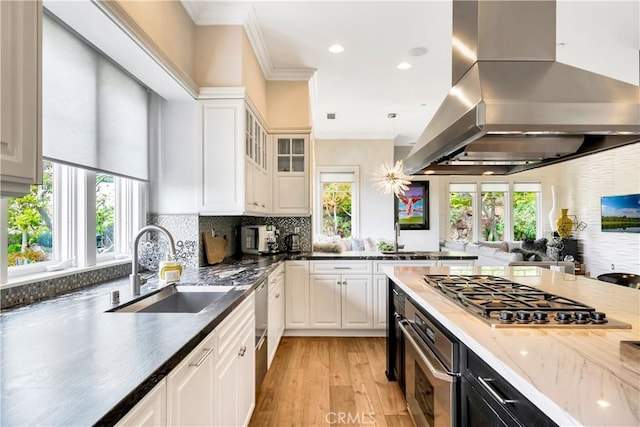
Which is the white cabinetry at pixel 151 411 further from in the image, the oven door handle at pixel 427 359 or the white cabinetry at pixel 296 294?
the white cabinetry at pixel 296 294

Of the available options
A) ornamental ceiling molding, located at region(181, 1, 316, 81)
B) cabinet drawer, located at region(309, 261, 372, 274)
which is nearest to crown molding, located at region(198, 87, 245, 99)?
ornamental ceiling molding, located at region(181, 1, 316, 81)

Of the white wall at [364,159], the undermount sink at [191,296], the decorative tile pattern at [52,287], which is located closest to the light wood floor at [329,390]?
the undermount sink at [191,296]

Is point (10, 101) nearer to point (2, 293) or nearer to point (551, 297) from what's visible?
point (2, 293)

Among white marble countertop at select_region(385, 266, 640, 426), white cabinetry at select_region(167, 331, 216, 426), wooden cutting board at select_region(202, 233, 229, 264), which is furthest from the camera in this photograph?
wooden cutting board at select_region(202, 233, 229, 264)

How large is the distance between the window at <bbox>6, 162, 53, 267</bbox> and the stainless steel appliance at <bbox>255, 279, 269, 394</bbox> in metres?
1.21

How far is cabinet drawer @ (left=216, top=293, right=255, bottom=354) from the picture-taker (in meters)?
1.53

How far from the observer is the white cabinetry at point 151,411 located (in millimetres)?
812

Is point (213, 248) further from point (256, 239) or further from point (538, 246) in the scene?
point (538, 246)

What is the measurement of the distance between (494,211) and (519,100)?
8.16 meters

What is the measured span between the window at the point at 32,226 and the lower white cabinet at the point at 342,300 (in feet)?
7.96

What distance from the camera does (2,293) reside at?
1479mm

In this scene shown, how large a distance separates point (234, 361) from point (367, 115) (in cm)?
487

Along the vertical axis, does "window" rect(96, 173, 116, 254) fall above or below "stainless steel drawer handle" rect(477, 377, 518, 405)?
above

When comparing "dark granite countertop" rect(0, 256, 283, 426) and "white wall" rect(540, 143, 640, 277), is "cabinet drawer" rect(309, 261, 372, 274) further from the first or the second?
"white wall" rect(540, 143, 640, 277)
